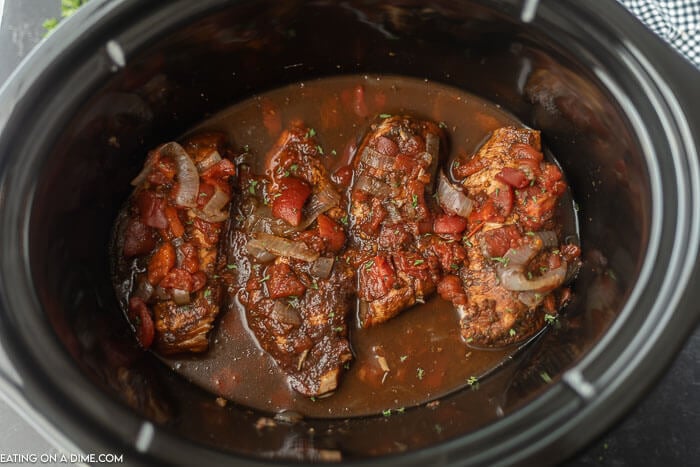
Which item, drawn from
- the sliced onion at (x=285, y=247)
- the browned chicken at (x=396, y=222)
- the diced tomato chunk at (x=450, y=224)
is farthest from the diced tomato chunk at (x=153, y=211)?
the diced tomato chunk at (x=450, y=224)

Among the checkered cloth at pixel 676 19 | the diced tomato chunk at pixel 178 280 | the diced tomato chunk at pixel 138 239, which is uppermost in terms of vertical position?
the checkered cloth at pixel 676 19

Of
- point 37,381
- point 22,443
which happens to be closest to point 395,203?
point 37,381

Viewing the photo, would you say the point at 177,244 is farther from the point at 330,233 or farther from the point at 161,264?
the point at 330,233

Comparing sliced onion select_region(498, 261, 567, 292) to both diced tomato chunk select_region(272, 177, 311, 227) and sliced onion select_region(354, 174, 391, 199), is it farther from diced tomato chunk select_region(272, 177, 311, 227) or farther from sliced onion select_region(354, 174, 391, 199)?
diced tomato chunk select_region(272, 177, 311, 227)

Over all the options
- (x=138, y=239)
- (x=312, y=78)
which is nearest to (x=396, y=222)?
(x=312, y=78)

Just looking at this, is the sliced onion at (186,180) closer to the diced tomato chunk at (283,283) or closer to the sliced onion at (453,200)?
the diced tomato chunk at (283,283)

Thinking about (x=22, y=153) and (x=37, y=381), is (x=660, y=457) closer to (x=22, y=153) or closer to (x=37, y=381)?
(x=37, y=381)
